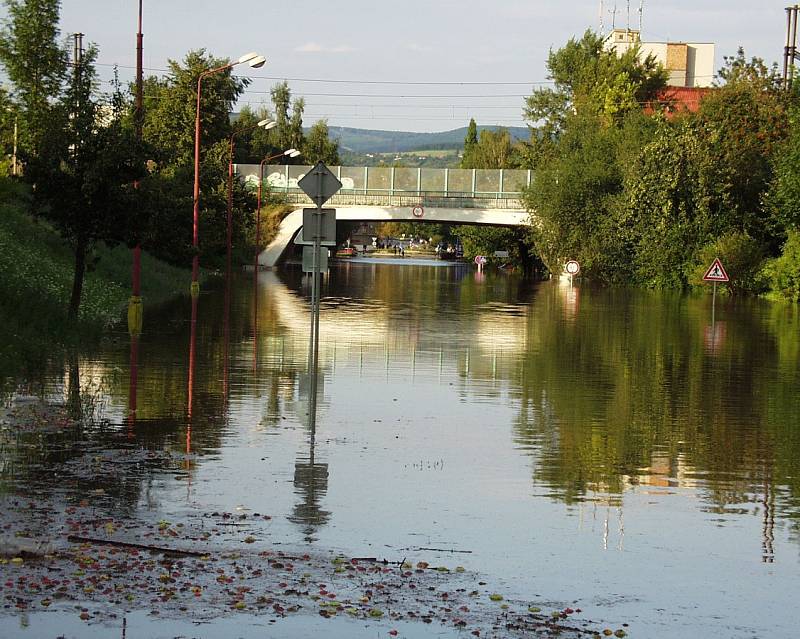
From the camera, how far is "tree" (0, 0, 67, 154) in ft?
180

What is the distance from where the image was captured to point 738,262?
6219 centimetres

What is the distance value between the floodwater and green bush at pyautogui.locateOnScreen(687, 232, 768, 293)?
110 feet

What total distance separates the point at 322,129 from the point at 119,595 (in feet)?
428

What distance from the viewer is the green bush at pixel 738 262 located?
6106 cm

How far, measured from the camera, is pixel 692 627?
7.63 meters

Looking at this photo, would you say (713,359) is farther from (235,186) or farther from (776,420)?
(235,186)

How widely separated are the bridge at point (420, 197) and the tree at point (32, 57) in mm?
28768

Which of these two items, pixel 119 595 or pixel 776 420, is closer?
pixel 119 595

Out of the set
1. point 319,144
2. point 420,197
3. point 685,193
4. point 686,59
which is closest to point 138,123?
point 685,193

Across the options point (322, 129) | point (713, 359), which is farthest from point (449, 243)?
point (713, 359)

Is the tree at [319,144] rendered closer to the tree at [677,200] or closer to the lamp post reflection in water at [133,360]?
the tree at [677,200]

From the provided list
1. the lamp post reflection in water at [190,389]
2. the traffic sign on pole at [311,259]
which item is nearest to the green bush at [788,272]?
the lamp post reflection in water at [190,389]

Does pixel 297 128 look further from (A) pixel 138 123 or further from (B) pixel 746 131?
(A) pixel 138 123

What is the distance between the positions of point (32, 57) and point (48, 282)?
94.5 ft
